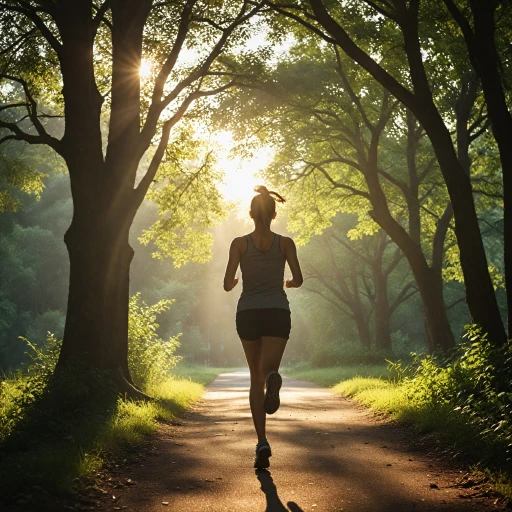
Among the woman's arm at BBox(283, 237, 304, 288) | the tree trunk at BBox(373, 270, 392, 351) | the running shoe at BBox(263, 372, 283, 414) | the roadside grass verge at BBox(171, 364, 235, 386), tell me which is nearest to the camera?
the running shoe at BBox(263, 372, 283, 414)

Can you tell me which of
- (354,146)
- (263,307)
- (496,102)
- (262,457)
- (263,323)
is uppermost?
(354,146)

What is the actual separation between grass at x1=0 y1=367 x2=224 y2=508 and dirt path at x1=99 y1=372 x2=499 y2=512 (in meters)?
0.34

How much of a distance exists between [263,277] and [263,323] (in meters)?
0.41

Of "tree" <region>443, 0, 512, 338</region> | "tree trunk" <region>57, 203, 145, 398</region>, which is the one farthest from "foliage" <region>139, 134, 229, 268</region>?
"tree" <region>443, 0, 512, 338</region>

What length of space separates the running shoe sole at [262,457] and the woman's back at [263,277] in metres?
1.22

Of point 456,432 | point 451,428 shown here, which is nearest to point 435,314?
point 451,428

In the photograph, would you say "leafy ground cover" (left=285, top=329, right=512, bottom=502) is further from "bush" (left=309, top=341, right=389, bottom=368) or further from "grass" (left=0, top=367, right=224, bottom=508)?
"bush" (left=309, top=341, right=389, bottom=368)

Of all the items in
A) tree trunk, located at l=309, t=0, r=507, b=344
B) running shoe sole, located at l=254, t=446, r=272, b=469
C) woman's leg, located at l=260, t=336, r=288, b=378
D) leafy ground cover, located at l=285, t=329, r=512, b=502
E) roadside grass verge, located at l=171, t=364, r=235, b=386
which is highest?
tree trunk, located at l=309, t=0, r=507, b=344

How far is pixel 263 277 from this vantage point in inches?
243

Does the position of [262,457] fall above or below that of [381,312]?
below

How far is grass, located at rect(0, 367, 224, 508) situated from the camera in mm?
5121

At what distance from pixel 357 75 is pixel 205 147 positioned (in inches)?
177

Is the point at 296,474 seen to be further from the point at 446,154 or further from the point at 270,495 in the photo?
the point at 446,154

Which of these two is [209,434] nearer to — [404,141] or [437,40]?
[437,40]
